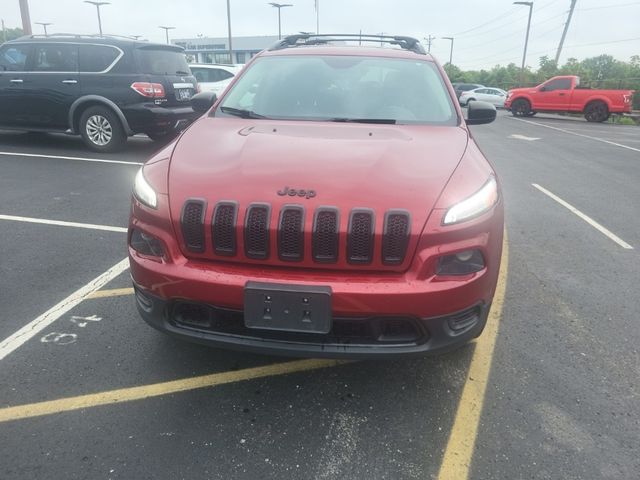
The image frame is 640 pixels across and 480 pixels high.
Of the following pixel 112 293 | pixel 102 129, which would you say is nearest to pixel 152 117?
pixel 102 129

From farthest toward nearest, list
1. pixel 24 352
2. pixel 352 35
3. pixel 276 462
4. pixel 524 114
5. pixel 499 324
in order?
pixel 524 114, pixel 352 35, pixel 499 324, pixel 24 352, pixel 276 462

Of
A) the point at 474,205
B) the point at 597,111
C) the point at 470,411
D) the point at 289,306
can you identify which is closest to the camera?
the point at 289,306

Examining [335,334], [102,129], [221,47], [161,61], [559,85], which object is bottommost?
[335,334]

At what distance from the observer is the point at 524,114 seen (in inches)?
934

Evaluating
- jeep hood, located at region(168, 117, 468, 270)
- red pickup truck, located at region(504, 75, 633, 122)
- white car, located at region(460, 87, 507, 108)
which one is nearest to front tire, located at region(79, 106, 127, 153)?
jeep hood, located at region(168, 117, 468, 270)

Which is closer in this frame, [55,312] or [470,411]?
[470,411]

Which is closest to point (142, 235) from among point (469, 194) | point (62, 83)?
point (469, 194)

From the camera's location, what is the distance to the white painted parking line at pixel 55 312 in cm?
305

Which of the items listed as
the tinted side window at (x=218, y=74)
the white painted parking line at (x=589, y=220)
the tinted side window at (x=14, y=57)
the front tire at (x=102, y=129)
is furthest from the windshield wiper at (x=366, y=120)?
the tinted side window at (x=218, y=74)

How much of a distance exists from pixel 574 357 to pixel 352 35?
322cm

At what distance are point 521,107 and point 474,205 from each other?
23.2 meters

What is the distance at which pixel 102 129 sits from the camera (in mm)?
8914

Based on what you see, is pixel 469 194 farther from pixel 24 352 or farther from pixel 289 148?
pixel 24 352

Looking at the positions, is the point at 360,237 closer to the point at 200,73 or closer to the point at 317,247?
the point at 317,247
